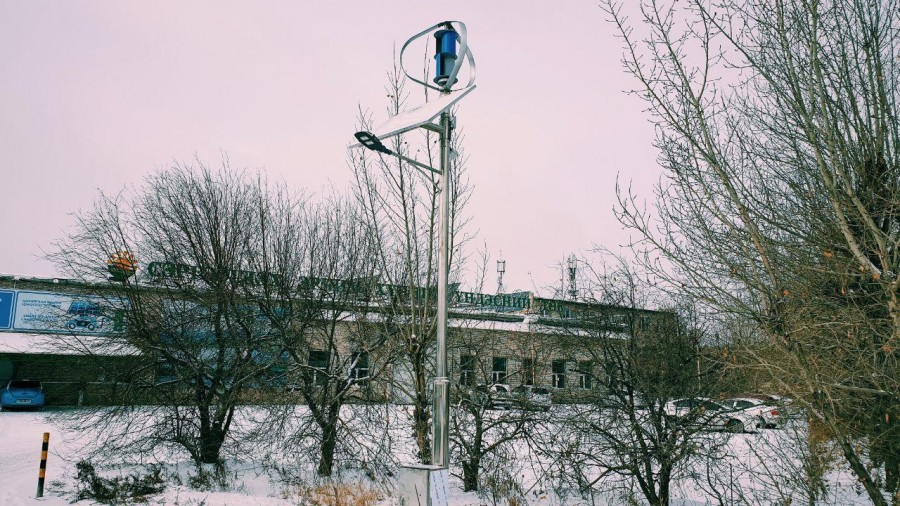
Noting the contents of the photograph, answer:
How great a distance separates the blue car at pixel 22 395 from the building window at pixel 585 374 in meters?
25.4

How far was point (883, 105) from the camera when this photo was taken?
23.7 feet

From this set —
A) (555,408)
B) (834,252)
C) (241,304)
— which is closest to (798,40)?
(834,252)

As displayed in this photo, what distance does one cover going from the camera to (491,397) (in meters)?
14.2

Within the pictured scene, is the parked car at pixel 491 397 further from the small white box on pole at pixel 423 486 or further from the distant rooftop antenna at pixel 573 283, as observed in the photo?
the small white box on pole at pixel 423 486

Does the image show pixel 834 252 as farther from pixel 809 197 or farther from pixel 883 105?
pixel 883 105

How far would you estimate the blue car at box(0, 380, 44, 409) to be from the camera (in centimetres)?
2766

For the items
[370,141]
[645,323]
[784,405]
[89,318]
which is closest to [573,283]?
[645,323]

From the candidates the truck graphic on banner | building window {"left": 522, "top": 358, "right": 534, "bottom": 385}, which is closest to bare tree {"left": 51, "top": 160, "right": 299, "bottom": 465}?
the truck graphic on banner

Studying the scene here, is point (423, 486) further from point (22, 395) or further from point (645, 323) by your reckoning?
point (22, 395)


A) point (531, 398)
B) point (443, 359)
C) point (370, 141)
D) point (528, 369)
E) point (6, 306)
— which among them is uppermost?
point (370, 141)

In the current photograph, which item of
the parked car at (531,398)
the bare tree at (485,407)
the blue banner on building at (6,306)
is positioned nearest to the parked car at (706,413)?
the parked car at (531,398)

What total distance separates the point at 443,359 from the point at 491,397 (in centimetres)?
773

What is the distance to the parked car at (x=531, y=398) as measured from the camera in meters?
14.0

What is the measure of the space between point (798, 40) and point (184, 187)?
44.7 ft
